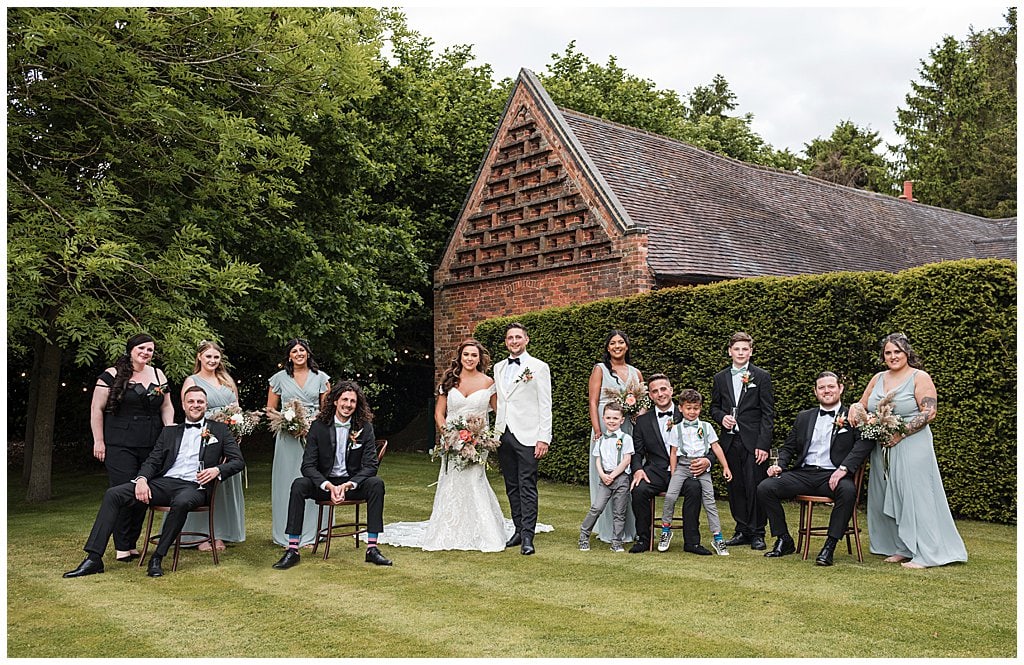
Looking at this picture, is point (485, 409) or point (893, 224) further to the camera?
point (893, 224)

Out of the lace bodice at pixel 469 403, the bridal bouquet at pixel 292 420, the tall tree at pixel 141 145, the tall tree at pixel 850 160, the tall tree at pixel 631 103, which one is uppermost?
the tall tree at pixel 850 160

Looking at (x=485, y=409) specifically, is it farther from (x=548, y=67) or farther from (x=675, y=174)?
(x=548, y=67)

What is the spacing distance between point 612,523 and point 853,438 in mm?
2253

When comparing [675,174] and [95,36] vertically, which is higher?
[675,174]

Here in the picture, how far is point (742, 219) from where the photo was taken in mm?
18875

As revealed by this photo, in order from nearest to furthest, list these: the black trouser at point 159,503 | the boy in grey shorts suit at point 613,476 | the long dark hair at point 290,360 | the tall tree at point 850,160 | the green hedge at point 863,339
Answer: the black trouser at point 159,503 → the boy in grey shorts suit at point 613,476 → the long dark hair at point 290,360 → the green hedge at point 863,339 → the tall tree at point 850,160

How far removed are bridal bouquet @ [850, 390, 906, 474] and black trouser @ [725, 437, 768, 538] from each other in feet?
3.92

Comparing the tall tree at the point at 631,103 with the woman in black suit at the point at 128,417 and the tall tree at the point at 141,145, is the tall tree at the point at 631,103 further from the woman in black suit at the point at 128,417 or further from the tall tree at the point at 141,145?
the woman in black suit at the point at 128,417

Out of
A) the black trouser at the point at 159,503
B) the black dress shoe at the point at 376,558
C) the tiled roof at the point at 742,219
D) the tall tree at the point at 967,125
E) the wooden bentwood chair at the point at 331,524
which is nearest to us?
the black trouser at the point at 159,503

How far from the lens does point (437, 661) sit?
482cm

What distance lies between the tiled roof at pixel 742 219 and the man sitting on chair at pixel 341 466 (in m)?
8.63

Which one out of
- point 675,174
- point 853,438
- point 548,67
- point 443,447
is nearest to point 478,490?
point 443,447

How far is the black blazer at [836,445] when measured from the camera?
7.64m

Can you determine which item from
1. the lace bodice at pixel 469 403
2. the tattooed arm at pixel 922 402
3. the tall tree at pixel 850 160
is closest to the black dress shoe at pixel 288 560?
the lace bodice at pixel 469 403
